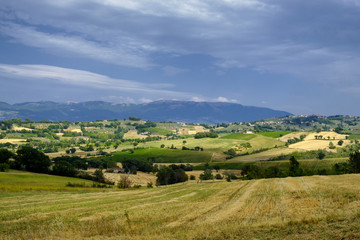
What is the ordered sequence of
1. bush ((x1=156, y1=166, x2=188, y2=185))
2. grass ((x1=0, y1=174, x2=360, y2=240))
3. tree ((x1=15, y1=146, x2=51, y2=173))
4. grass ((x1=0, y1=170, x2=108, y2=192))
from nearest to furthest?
grass ((x1=0, y1=174, x2=360, y2=240))
grass ((x1=0, y1=170, x2=108, y2=192))
tree ((x1=15, y1=146, x2=51, y2=173))
bush ((x1=156, y1=166, x2=188, y2=185))

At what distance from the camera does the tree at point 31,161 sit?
372ft

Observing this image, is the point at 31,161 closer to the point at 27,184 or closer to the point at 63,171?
the point at 63,171

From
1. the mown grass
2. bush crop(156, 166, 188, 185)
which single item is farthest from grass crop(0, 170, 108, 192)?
the mown grass

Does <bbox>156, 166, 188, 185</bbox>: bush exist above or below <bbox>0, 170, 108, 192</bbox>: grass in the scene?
below

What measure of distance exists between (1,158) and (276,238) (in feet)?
395

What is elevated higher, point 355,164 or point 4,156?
point 355,164

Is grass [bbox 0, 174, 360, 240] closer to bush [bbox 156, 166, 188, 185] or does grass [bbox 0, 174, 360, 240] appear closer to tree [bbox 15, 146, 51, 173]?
bush [bbox 156, 166, 188, 185]

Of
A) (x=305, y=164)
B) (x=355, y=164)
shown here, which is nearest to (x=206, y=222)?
(x=355, y=164)

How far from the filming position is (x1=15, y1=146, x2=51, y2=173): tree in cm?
11331

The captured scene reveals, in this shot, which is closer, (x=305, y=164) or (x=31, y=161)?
(x=31, y=161)

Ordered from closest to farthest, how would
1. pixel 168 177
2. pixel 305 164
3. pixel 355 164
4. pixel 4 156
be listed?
pixel 355 164
pixel 4 156
pixel 168 177
pixel 305 164

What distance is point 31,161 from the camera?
114 meters

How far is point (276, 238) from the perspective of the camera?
17.1m

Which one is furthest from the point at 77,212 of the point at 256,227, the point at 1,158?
the point at 1,158
